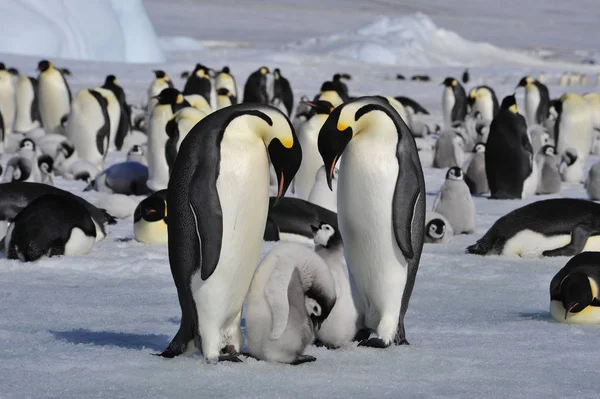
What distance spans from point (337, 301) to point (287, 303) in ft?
1.61

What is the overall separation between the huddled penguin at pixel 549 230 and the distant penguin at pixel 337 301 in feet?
8.05

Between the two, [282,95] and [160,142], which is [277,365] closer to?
[160,142]

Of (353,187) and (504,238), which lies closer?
(353,187)

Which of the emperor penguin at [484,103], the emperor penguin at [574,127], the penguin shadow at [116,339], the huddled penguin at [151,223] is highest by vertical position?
the emperor penguin at [484,103]

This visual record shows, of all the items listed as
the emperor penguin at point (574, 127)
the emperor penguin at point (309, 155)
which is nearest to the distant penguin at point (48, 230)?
the emperor penguin at point (309, 155)

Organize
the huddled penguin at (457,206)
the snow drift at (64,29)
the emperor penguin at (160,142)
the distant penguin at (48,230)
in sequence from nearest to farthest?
the distant penguin at (48,230), the huddled penguin at (457,206), the emperor penguin at (160,142), the snow drift at (64,29)

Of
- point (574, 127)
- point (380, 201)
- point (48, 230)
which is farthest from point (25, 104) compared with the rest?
point (380, 201)

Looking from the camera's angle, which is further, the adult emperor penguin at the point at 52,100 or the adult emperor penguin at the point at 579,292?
the adult emperor penguin at the point at 52,100

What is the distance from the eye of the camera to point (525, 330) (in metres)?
3.96

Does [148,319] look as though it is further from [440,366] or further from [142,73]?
[142,73]

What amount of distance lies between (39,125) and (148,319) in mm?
13652

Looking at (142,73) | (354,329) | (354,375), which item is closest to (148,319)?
(354,329)

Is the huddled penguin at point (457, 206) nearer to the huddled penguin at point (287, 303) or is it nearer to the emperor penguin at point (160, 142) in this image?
the emperor penguin at point (160, 142)

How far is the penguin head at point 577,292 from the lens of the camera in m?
3.90
